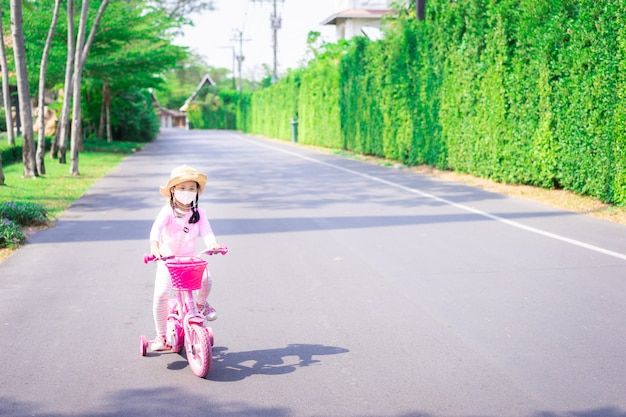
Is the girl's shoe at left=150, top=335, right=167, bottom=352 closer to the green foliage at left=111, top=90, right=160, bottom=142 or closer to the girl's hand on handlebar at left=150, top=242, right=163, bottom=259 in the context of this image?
the girl's hand on handlebar at left=150, top=242, right=163, bottom=259

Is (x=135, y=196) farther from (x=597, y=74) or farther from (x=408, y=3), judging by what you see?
(x=408, y=3)

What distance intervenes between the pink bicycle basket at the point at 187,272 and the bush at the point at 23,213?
6989mm

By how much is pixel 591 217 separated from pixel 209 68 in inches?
6049

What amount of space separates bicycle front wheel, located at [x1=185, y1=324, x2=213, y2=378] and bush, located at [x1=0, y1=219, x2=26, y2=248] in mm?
5651

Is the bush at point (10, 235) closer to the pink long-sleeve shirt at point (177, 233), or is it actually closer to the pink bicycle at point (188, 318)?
the pink bicycle at point (188, 318)

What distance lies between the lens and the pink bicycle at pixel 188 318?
4.83m

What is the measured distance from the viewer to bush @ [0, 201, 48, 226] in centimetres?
1120

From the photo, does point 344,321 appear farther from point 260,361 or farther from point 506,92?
point 506,92

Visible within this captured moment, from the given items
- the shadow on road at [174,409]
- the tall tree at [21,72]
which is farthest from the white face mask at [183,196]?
the tall tree at [21,72]

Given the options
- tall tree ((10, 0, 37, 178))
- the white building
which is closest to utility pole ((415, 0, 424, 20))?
tall tree ((10, 0, 37, 178))

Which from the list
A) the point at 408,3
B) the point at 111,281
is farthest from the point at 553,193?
the point at 408,3

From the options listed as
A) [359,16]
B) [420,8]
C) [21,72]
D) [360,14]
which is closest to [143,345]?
[21,72]

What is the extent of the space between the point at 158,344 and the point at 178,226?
0.85m

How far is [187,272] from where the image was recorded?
484cm
